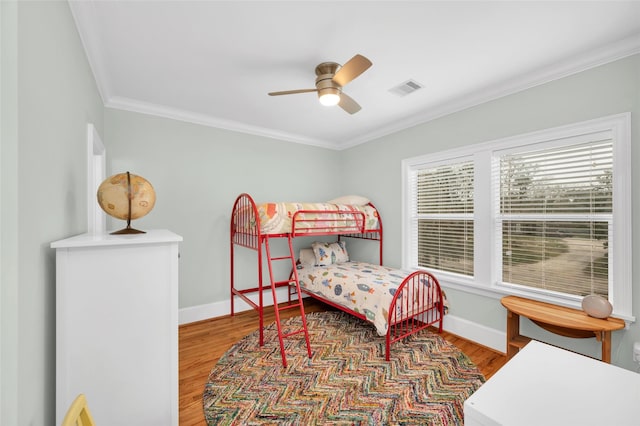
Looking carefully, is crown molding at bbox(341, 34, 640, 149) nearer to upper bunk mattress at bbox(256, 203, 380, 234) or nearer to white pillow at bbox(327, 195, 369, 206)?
white pillow at bbox(327, 195, 369, 206)

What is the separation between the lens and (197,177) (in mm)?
3363


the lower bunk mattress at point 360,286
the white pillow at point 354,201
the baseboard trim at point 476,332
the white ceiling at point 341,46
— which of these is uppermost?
the white ceiling at point 341,46

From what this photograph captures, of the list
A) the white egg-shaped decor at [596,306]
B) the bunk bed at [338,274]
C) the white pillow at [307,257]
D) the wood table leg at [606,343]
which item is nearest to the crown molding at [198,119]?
the bunk bed at [338,274]

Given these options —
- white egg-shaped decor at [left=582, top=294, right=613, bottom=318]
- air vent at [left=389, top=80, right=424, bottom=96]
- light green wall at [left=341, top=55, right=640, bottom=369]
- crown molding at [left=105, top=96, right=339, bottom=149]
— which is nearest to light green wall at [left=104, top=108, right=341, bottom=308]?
crown molding at [left=105, top=96, right=339, bottom=149]

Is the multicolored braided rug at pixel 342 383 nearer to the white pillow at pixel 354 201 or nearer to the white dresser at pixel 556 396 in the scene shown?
the white dresser at pixel 556 396

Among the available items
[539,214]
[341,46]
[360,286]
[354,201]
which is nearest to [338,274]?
[360,286]

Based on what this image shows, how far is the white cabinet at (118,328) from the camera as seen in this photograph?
3.84ft

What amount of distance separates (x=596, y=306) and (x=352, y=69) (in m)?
2.43

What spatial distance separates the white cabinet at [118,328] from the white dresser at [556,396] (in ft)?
4.38

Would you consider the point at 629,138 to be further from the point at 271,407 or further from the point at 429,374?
the point at 271,407

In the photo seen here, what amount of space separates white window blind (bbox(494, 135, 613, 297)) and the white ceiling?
2.32ft

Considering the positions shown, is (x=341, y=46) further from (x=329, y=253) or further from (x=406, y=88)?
(x=329, y=253)

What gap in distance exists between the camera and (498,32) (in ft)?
6.05

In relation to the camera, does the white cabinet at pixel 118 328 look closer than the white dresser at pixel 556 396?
No
